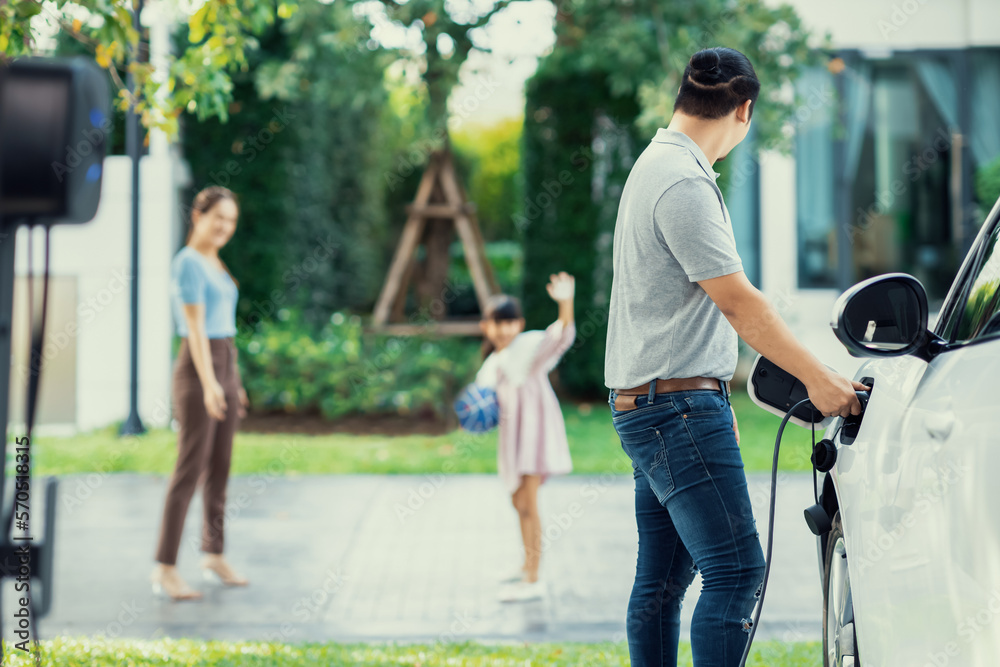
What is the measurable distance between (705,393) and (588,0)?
732cm

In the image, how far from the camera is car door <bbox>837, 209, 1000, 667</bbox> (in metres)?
1.53

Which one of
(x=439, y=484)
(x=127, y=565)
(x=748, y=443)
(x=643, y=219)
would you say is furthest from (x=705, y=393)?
(x=748, y=443)

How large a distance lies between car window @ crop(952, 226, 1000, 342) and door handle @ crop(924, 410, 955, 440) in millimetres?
183

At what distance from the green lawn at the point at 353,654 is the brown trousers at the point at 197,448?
78 cm

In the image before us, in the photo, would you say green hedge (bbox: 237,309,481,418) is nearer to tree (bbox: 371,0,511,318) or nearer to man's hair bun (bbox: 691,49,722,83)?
tree (bbox: 371,0,511,318)

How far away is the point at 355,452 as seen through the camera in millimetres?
8219

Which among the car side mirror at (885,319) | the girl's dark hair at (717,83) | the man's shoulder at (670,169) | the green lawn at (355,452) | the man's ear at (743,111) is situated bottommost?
the green lawn at (355,452)

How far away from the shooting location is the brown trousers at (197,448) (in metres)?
4.64

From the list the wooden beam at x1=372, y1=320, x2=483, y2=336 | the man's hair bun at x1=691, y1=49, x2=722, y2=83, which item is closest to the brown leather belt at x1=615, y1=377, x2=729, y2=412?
the man's hair bun at x1=691, y1=49, x2=722, y2=83

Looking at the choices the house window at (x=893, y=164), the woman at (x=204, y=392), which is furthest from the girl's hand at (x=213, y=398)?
the house window at (x=893, y=164)

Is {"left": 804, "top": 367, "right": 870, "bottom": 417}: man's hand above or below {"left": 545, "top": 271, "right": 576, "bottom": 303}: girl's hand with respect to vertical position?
above

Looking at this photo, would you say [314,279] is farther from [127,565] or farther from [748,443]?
[127,565]

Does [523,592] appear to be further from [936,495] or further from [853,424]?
[936,495]

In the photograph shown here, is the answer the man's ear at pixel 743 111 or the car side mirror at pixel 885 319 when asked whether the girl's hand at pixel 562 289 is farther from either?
the car side mirror at pixel 885 319
